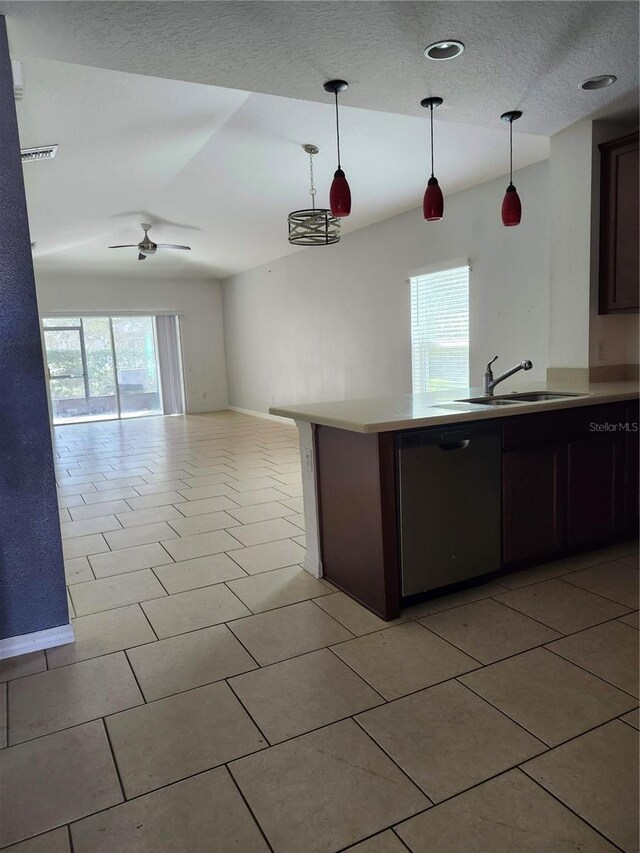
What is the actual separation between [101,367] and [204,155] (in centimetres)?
568

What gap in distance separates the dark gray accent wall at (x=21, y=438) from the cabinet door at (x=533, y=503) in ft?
6.50

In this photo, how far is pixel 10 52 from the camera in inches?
85.8

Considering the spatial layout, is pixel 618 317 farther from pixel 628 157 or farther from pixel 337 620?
pixel 337 620

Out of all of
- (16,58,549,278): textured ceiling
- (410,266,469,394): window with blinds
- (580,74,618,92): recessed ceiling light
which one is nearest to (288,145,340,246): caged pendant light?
(16,58,549,278): textured ceiling

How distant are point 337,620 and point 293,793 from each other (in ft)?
3.14

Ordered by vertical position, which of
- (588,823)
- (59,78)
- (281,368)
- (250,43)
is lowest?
(588,823)

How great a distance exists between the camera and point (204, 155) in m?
5.11

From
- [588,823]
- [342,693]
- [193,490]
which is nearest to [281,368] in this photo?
[193,490]

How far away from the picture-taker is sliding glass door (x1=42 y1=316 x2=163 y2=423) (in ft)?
31.4

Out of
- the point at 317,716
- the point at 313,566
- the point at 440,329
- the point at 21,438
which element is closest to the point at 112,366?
the point at 440,329

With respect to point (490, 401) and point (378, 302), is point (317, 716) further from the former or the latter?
point (378, 302)

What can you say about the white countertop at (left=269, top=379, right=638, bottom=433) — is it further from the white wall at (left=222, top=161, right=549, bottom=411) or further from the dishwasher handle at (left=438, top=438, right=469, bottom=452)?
the white wall at (left=222, top=161, right=549, bottom=411)

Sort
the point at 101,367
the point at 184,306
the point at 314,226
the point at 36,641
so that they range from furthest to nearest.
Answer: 1. the point at 184,306
2. the point at 101,367
3. the point at 314,226
4. the point at 36,641

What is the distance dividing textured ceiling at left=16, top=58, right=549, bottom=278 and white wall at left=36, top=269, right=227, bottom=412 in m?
2.38
